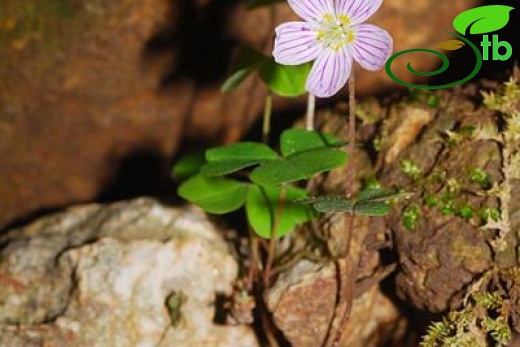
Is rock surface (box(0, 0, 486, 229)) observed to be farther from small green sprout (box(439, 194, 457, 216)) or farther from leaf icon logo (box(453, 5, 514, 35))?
small green sprout (box(439, 194, 457, 216))

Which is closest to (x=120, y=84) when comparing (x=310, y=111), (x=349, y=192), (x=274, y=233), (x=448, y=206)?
(x=310, y=111)

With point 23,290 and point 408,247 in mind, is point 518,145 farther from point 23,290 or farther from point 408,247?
point 23,290

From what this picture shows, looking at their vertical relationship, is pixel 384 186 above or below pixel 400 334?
above

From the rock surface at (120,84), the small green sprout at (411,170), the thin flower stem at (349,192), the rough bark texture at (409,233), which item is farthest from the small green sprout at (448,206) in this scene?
the rock surface at (120,84)

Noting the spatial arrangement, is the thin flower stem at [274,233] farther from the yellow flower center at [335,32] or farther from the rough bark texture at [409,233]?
the yellow flower center at [335,32]

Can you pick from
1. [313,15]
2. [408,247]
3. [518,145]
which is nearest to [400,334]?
[408,247]

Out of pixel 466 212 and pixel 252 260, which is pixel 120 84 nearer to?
pixel 252 260
